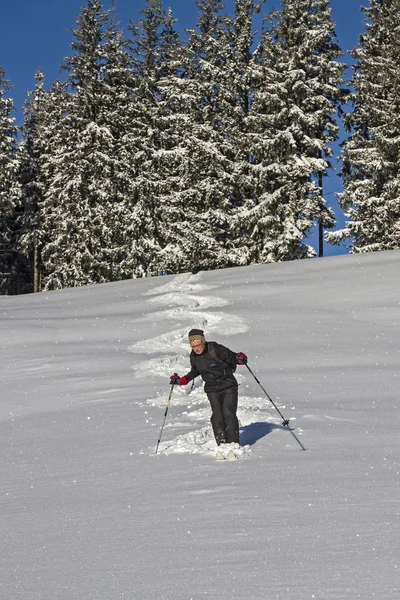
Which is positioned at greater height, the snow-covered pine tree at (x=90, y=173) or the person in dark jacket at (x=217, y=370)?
the snow-covered pine tree at (x=90, y=173)

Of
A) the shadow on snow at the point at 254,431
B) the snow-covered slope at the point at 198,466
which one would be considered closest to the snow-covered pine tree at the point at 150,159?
the snow-covered slope at the point at 198,466

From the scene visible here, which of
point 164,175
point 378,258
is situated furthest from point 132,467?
point 164,175

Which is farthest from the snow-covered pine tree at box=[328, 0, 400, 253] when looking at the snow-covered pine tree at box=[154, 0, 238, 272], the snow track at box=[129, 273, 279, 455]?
the snow track at box=[129, 273, 279, 455]

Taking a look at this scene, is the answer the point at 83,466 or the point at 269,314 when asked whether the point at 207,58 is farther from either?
the point at 83,466

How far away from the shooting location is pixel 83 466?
326 inches

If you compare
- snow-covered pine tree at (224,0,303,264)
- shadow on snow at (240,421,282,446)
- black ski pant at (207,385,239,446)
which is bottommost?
shadow on snow at (240,421,282,446)

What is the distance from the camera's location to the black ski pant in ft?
26.7

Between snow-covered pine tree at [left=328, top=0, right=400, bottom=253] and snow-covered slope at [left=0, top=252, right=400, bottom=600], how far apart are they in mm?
12690

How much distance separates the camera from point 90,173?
39656 mm

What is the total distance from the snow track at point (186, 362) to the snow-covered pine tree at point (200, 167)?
262 inches

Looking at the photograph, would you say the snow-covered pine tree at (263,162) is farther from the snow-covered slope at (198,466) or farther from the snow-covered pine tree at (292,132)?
the snow-covered slope at (198,466)

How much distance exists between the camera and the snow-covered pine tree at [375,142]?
32.2 m

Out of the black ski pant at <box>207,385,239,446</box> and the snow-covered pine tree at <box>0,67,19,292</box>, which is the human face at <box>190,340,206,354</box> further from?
the snow-covered pine tree at <box>0,67,19,292</box>

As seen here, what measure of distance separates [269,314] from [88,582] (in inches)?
639
